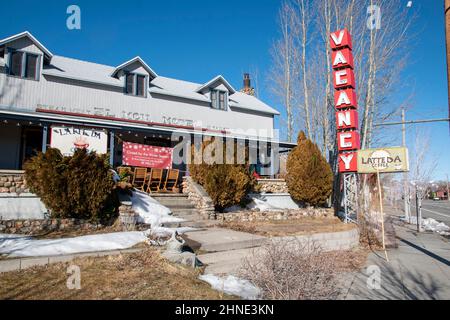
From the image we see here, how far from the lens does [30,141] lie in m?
15.2

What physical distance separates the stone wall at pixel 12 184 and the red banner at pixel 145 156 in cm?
464

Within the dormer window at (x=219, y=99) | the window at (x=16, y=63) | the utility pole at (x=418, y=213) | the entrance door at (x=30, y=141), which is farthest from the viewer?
the dormer window at (x=219, y=99)

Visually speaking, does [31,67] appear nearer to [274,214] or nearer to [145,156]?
[145,156]

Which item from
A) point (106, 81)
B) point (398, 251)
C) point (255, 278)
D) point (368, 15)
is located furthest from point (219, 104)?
point (255, 278)

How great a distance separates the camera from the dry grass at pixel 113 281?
422cm

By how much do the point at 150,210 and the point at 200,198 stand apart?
203 centimetres

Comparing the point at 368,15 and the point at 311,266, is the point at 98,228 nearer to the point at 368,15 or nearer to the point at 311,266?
the point at 311,266

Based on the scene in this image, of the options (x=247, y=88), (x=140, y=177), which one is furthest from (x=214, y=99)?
(x=140, y=177)

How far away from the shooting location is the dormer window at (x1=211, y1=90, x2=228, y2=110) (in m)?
21.8

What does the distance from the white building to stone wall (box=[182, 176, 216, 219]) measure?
144 inches

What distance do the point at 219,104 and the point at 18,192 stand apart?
14931mm

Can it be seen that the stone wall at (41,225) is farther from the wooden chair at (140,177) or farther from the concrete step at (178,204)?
the wooden chair at (140,177)

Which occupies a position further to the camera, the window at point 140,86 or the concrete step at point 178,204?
the window at point 140,86

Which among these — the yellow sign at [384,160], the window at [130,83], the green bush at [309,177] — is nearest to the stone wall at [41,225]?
the yellow sign at [384,160]
